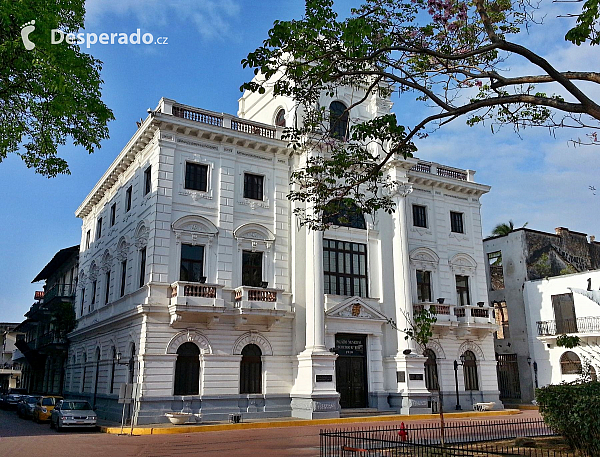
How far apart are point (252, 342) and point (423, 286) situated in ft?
36.9

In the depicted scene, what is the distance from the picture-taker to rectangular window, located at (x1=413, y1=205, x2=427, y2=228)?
108 ft

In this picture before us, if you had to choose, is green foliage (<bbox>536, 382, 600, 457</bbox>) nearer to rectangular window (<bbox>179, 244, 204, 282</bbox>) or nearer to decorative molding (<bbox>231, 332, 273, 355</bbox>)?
decorative molding (<bbox>231, 332, 273, 355</bbox>)

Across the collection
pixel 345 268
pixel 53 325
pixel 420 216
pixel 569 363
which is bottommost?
pixel 569 363

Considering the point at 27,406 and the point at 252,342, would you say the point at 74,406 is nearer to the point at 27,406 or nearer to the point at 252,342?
the point at 252,342

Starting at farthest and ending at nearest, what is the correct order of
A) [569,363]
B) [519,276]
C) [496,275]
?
[496,275] → [519,276] → [569,363]

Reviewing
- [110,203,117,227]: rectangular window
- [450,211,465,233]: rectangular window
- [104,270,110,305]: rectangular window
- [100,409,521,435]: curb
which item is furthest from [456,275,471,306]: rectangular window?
[110,203,117,227]: rectangular window

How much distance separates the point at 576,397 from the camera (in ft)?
40.6

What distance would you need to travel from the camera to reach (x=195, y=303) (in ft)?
77.6

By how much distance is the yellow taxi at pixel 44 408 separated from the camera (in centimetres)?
2720

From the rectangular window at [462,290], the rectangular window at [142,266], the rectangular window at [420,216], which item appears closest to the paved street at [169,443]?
the rectangular window at [142,266]

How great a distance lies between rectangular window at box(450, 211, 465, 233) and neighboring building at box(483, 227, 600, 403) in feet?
14.8

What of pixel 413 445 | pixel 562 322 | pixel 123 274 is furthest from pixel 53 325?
pixel 413 445

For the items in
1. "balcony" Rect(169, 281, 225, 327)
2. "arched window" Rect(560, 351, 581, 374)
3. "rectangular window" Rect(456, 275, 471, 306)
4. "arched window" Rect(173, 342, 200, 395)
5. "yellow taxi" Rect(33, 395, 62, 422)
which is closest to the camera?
"balcony" Rect(169, 281, 225, 327)

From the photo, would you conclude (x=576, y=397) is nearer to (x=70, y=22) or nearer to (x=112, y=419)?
(x=70, y=22)
